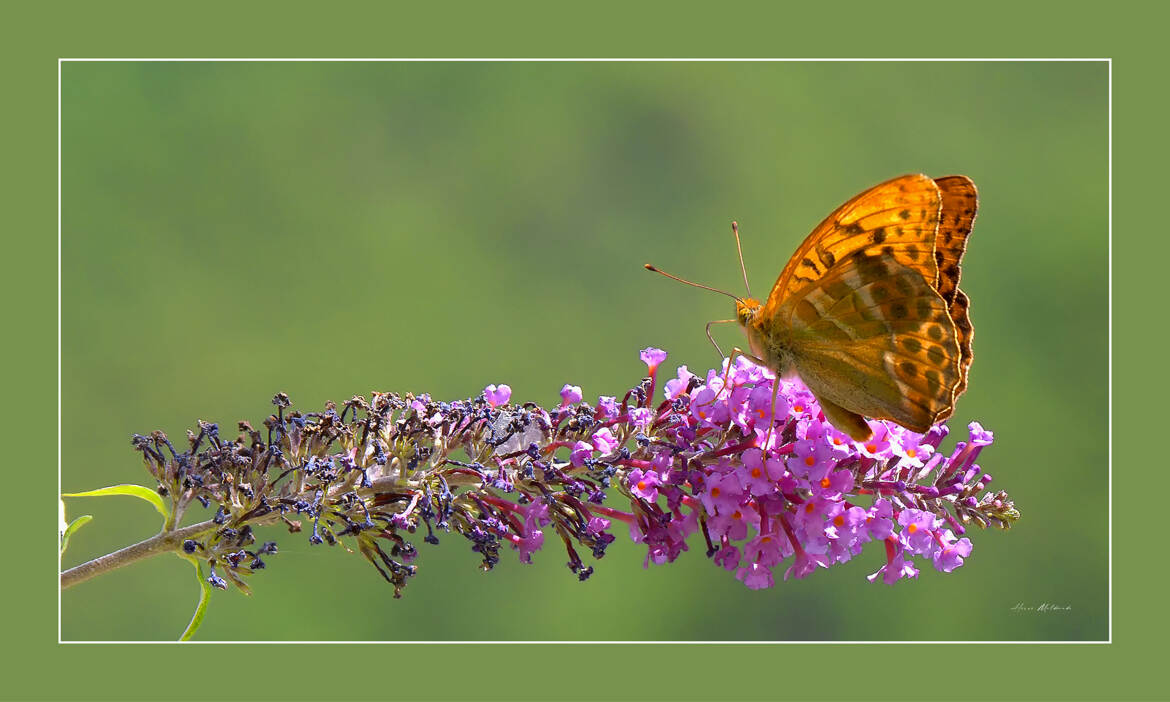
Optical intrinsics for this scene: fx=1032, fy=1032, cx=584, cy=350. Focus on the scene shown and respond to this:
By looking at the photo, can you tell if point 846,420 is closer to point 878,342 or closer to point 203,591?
point 878,342

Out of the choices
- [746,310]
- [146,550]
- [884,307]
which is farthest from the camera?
[746,310]

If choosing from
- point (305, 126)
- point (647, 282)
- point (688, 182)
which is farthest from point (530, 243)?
point (305, 126)

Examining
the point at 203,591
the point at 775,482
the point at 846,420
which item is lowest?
the point at 203,591

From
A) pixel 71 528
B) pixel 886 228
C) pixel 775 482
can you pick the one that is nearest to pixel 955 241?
pixel 886 228

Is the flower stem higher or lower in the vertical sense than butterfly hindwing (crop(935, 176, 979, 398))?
lower

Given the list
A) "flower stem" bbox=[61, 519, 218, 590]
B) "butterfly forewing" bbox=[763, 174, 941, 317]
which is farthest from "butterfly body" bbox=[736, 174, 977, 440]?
"flower stem" bbox=[61, 519, 218, 590]

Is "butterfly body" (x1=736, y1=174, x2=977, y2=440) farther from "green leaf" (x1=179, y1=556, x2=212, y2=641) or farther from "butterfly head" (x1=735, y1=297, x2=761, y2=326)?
"green leaf" (x1=179, y1=556, x2=212, y2=641)

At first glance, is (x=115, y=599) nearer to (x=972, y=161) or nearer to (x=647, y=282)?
(x=647, y=282)

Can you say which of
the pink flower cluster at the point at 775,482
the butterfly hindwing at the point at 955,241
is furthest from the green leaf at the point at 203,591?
the butterfly hindwing at the point at 955,241
